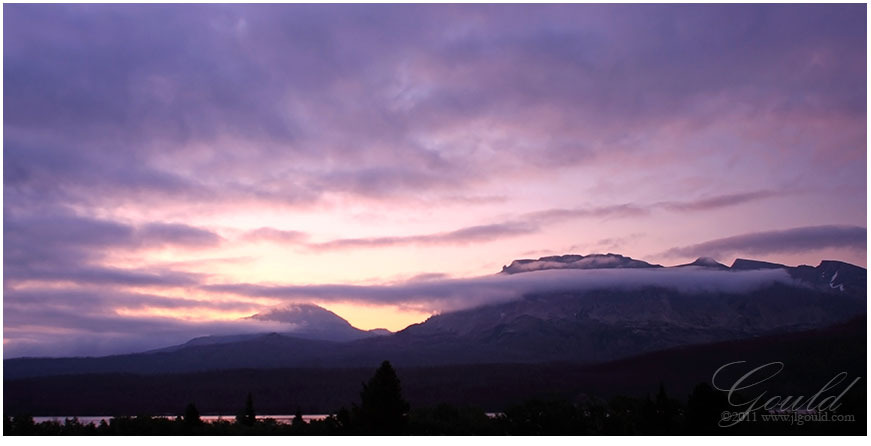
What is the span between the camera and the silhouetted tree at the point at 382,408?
60.5 m

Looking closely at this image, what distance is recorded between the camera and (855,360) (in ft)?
558

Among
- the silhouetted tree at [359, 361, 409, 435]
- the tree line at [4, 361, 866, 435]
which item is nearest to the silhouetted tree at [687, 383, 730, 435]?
the tree line at [4, 361, 866, 435]

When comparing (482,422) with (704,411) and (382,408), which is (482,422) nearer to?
(382,408)

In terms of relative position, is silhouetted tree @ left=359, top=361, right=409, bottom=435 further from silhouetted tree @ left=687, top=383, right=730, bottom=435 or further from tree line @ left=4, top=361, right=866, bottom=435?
silhouetted tree @ left=687, top=383, right=730, bottom=435

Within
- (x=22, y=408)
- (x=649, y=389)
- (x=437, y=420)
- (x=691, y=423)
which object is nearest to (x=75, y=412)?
(x=22, y=408)

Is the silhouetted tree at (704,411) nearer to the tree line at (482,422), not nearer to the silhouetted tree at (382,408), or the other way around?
the tree line at (482,422)

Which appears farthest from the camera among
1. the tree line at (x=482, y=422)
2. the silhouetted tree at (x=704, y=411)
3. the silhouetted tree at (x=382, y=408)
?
the silhouetted tree at (x=704, y=411)

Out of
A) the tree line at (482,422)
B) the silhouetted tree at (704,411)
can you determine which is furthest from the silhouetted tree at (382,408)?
the silhouetted tree at (704,411)

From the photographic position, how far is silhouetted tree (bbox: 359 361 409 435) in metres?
60.5

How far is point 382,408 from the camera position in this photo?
6088 centimetres

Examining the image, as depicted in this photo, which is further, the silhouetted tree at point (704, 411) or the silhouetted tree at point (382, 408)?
the silhouetted tree at point (704, 411)

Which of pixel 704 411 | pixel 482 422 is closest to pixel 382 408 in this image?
pixel 482 422

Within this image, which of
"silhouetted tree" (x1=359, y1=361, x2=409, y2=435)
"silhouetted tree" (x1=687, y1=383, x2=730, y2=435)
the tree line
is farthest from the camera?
"silhouetted tree" (x1=687, y1=383, x2=730, y2=435)

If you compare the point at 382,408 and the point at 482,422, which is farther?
the point at 482,422
